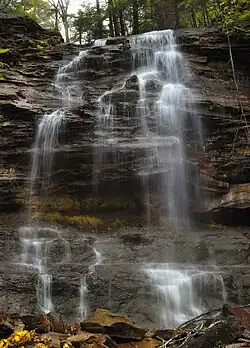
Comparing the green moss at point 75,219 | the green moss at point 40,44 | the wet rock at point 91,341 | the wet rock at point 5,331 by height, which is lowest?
the wet rock at point 91,341

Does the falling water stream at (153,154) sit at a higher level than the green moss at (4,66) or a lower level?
lower

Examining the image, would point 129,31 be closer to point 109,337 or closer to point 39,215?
point 39,215

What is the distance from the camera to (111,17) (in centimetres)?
2466

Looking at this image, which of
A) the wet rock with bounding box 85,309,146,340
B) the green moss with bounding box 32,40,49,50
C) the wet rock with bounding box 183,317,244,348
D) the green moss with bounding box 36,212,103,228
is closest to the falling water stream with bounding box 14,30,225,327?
the green moss with bounding box 36,212,103,228

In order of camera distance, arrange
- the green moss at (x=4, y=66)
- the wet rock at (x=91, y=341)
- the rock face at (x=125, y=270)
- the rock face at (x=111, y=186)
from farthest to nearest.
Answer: the green moss at (x=4, y=66)
the rock face at (x=111, y=186)
the rock face at (x=125, y=270)
the wet rock at (x=91, y=341)

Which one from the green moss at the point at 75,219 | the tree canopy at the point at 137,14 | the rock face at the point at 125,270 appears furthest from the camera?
the tree canopy at the point at 137,14

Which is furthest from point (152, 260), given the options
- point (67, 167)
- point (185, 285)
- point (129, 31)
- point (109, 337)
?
point (129, 31)

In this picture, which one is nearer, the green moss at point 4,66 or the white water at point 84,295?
the white water at point 84,295

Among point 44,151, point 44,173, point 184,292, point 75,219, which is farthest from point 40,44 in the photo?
point 184,292

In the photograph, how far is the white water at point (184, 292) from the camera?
7.57 m

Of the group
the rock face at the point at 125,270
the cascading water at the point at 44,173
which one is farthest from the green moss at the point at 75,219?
the rock face at the point at 125,270

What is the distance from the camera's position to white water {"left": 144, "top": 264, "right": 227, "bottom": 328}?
7.57m

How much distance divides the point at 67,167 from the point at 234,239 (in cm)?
525

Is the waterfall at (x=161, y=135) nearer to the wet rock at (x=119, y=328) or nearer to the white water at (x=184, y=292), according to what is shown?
the white water at (x=184, y=292)
